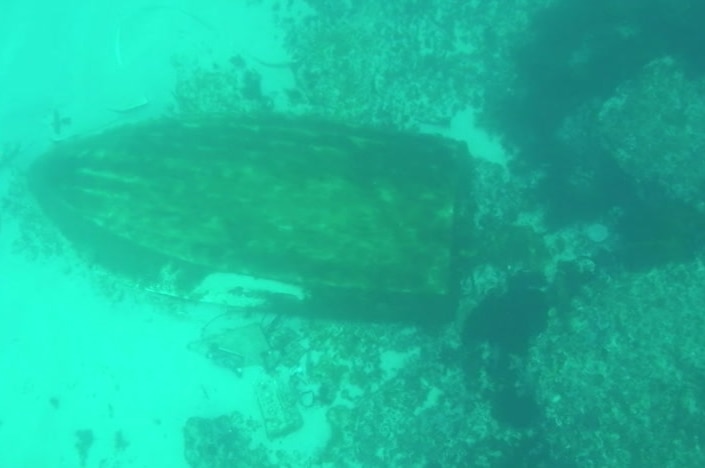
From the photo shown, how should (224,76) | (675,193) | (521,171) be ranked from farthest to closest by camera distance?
(224,76) → (521,171) → (675,193)

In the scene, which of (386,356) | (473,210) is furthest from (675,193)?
(386,356)

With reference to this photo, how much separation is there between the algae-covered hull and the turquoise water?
0.16m

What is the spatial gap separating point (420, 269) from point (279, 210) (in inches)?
82.4

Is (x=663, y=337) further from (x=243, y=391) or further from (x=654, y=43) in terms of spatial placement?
(x=243, y=391)

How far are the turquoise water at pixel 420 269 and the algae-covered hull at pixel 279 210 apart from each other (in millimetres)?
162

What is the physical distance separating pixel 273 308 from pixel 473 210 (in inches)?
131

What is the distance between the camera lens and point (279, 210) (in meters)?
7.99

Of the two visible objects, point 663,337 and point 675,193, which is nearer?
point 663,337

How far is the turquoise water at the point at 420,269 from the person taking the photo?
25.6ft

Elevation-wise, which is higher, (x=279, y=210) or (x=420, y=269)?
(x=279, y=210)

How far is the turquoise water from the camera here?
780 centimetres

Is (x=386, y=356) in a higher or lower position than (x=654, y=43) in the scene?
lower

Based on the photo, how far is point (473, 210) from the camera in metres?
8.59

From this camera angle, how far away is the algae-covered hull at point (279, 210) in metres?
7.88
